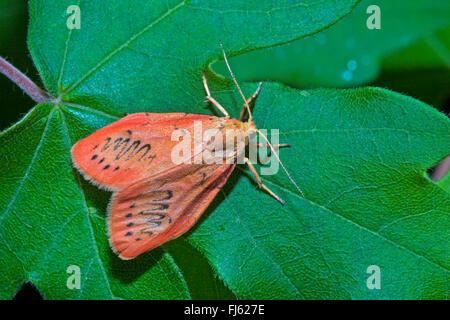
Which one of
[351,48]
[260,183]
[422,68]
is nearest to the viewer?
[260,183]

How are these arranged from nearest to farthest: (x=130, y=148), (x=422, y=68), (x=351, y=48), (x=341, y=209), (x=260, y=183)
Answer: (x=341, y=209) → (x=260, y=183) → (x=130, y=148) → (x=351, y=48) → (x=422, y=68)

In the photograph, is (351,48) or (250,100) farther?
(351,48)

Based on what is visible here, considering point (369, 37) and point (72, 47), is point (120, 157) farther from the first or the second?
point (369, 37)

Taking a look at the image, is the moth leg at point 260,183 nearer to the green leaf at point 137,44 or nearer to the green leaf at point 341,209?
the green leaf at point 341,209

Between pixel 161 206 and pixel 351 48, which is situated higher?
pixel 351 48

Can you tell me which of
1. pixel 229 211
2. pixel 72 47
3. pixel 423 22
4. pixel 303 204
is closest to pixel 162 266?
pixel 229 211

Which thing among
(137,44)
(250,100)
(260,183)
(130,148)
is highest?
(137,44)

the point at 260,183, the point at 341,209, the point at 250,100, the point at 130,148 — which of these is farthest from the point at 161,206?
the point at 341,209

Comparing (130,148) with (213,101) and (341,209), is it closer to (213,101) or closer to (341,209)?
(213,101)
